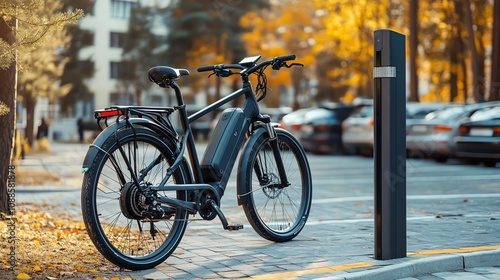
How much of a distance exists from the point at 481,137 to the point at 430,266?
11.6 metres

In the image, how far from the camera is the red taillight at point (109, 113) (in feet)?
17.7

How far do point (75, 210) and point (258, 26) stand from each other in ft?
126

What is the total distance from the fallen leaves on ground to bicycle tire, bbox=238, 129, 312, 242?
52.2 inches

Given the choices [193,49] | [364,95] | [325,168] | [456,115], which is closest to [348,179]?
[325,168]

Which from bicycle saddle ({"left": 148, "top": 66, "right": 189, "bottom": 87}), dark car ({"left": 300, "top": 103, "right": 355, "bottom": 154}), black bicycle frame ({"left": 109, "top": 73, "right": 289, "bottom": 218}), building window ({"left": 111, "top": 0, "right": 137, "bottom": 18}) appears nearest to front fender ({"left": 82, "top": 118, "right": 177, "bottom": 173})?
black bicycle frame ({"left": 109, "top": 73, "right": 289, "bottom": 218})

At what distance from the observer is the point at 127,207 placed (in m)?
5.50

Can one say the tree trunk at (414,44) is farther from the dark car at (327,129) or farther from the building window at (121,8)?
the building window at (121,8)

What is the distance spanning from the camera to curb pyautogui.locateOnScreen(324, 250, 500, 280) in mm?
5278

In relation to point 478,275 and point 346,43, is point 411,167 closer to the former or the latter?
point 478,275

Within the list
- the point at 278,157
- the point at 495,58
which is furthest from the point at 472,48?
the point at 278,157

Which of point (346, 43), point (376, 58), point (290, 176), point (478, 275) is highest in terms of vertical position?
point (346, 43)

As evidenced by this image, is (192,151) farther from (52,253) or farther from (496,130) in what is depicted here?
(496,130)

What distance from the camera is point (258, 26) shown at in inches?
1866

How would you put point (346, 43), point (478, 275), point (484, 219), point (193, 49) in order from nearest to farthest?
1. point (478, 275)
2. point (484, 219)
3. point (346, 43)
4. point (193, 49)
